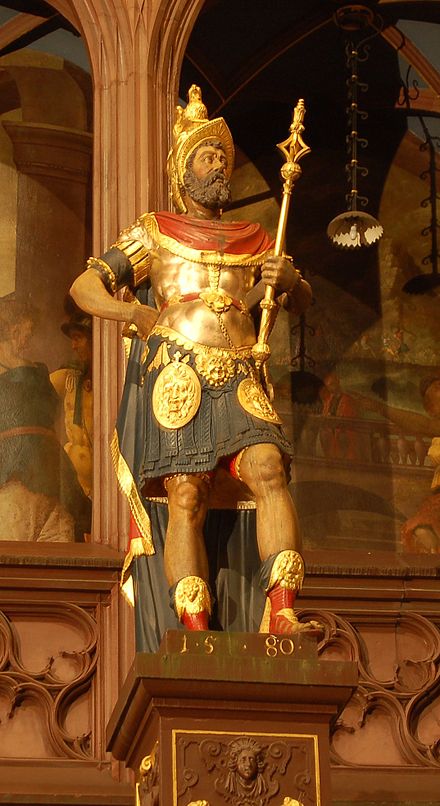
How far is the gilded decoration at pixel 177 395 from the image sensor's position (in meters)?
7.76

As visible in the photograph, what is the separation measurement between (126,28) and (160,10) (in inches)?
6.9

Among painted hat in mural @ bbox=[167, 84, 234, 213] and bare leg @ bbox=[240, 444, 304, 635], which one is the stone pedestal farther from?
painted hat in mural @ bbox=[167, 84, 234, 213]

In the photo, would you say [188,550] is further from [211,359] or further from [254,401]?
[211,359]

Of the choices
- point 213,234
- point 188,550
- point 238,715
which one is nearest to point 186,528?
point 188,550

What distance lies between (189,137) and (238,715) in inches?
85.7

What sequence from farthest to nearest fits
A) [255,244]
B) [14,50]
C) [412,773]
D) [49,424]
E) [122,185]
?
1. [14,50]
2. [49,424]
3. [122,185]
4. [412,773]
5. [255,244]

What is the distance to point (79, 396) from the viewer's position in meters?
10.8

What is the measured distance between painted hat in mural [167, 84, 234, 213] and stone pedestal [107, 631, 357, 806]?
5.99ft

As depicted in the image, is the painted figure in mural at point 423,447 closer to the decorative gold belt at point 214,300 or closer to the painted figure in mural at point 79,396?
the painted figure in mural at point 79,396

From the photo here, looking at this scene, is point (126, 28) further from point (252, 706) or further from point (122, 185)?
point (252, 706)

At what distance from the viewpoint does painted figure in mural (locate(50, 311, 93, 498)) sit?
1066 cm

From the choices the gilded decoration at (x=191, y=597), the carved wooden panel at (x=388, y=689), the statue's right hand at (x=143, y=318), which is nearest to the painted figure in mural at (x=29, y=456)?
the carved wooden panel at (x=388, y=689)

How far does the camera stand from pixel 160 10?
10250 mm

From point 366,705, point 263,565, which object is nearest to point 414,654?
point 366,705
